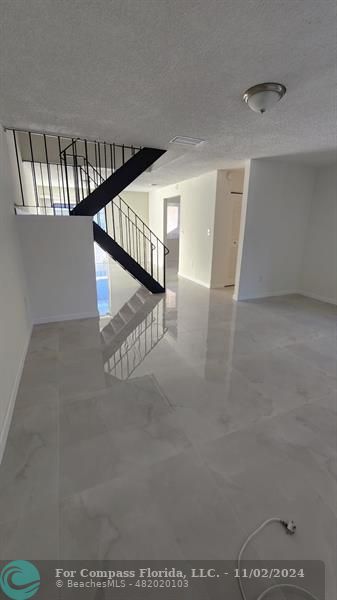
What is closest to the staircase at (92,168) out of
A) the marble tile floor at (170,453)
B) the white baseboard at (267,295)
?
the white baseboard at (267,295)

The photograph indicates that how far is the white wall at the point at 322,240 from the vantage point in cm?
482

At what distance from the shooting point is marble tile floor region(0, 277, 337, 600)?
1204mm

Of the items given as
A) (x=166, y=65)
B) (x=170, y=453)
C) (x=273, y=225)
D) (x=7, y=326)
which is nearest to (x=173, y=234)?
(x=273, y=225)

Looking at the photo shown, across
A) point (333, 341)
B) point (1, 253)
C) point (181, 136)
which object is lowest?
point (333, 341)

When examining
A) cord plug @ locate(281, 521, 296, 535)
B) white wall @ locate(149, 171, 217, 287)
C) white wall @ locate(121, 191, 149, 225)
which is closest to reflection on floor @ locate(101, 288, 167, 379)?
cord plug @ locate(281, 521, 296, 535)

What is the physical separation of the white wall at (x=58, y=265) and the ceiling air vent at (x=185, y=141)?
5.06 ft

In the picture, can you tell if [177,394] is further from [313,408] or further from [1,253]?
[1,253]

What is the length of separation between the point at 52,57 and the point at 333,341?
3.91 m

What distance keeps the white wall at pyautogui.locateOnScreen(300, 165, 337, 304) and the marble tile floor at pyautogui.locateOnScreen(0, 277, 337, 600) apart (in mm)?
2413

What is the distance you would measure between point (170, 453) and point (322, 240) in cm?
501

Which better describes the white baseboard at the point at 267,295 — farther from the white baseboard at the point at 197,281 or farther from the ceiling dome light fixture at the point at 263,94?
the ceiling dome light fixture at the point at 263,94

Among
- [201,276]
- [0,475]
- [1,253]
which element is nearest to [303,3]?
[1,253]

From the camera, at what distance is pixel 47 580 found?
41.6 inches

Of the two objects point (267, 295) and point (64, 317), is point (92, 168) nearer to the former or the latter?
point (64, 317)
